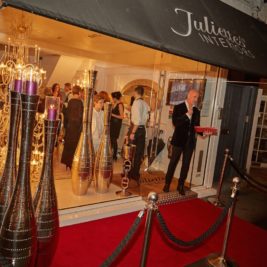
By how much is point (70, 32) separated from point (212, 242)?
5393 millimetres

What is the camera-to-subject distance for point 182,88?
5844 mm

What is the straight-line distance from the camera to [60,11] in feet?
6.93

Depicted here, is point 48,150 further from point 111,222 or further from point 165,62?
point 165,62

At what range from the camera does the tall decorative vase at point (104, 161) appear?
4.56 meters

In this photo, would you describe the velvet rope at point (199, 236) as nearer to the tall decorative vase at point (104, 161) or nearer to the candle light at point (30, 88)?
the candle light at point (30, 88)

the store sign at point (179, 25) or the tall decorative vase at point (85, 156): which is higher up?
the store sign at point (179, 25)

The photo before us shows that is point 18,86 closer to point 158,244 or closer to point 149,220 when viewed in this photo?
point 149,220

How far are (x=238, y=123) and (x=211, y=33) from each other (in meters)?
3.98

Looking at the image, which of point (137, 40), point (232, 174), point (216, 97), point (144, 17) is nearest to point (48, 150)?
point (137, 40)

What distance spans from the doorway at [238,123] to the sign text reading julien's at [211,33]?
9.61 ft

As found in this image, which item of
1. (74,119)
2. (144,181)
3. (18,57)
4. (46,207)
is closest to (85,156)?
(74,119)

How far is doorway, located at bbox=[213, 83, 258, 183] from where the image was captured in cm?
671

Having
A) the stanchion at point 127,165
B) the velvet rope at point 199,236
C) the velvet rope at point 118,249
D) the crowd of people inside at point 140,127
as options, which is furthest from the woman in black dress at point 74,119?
the velvet rope at point 118,249

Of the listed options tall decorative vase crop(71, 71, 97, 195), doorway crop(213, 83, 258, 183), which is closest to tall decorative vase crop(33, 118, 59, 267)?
tall decorative vase crop(71, 71, 97, 195)
